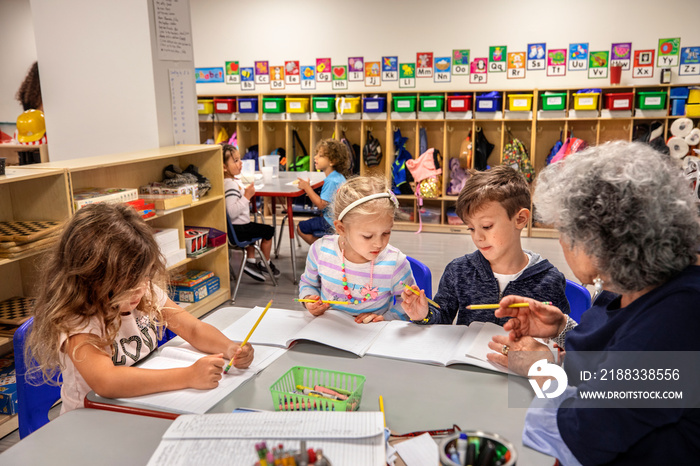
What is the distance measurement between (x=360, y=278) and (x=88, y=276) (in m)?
0.92

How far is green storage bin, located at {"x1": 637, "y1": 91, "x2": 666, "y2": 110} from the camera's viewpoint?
228 inches

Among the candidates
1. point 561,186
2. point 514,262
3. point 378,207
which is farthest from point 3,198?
point 561,186

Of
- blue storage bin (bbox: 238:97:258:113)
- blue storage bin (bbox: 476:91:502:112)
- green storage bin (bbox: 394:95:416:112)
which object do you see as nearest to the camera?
blue storage bin (bbox: 476:91:502:112)

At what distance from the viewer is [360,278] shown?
1.97 m

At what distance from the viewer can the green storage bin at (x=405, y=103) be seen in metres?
6.53

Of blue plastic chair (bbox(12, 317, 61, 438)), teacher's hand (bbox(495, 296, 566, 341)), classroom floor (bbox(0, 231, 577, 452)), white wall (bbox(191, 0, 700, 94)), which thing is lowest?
classroom floor (bbox(0, 231, 577, 452))

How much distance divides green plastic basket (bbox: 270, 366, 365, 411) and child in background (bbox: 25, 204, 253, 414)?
191 mm

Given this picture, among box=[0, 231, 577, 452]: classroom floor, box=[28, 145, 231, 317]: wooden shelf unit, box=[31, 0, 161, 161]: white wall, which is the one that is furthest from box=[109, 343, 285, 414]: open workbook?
box=[31, 0, 161, 161]: white wall

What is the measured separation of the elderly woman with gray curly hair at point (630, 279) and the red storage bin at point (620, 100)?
554cm

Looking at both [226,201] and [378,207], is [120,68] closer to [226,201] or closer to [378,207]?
[226,201]

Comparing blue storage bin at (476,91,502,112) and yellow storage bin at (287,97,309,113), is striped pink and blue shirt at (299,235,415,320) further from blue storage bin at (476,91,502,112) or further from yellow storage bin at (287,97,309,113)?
yellow storage bin at (287,97,309,113)

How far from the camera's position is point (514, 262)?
6.04ft

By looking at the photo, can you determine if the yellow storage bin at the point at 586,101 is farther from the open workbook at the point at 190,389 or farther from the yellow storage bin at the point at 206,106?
the open workbook at the point at 190,389

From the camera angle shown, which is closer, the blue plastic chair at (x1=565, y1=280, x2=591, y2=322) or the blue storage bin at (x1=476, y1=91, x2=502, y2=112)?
the blue plastic chair at (x1=565, y1=280, x2=591, y2=322)
